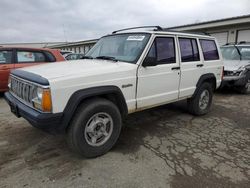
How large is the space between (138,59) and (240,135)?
260 cm

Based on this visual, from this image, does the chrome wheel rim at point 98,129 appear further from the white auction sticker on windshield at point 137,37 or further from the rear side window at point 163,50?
the white auction sticker on windshield at point 137,37

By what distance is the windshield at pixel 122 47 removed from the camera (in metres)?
3.71

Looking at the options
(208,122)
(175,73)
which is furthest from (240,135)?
(175,73)

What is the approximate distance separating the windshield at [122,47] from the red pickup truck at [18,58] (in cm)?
353

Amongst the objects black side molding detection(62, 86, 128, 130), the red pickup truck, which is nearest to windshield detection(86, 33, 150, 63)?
black side molding detection(62, 86, 128, 130)

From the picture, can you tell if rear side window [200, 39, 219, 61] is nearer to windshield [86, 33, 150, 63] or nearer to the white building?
windshield [86, 33, 150, 63]

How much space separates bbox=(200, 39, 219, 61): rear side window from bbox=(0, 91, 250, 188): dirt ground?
5.29ft

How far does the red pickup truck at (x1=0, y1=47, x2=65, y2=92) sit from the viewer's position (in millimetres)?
6746

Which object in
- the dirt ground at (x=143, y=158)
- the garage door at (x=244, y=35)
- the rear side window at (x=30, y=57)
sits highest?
the garage door at (x=244, y=35)

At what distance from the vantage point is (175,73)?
4.25m

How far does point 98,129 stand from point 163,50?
1979 millimetres

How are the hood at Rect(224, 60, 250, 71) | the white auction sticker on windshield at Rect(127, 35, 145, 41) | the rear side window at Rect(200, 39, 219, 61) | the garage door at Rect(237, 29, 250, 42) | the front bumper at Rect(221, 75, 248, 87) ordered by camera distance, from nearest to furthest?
1. the white auction sticker on windshield at Rect(127, 35, 145, 41)
2. the rear side window at Rect(200, 39, 219, 61)
3. the front bumper at Rect(221, 75, 248, 87)
4. the hood at Rect(224, 60, 250, 71)
5. the garage door at Rect(237, 29, 250, 42)

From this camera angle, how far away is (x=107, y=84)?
10.4ft

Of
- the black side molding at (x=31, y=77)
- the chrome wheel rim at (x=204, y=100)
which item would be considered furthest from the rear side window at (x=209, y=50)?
the black side molding at (x=31, y=77)
